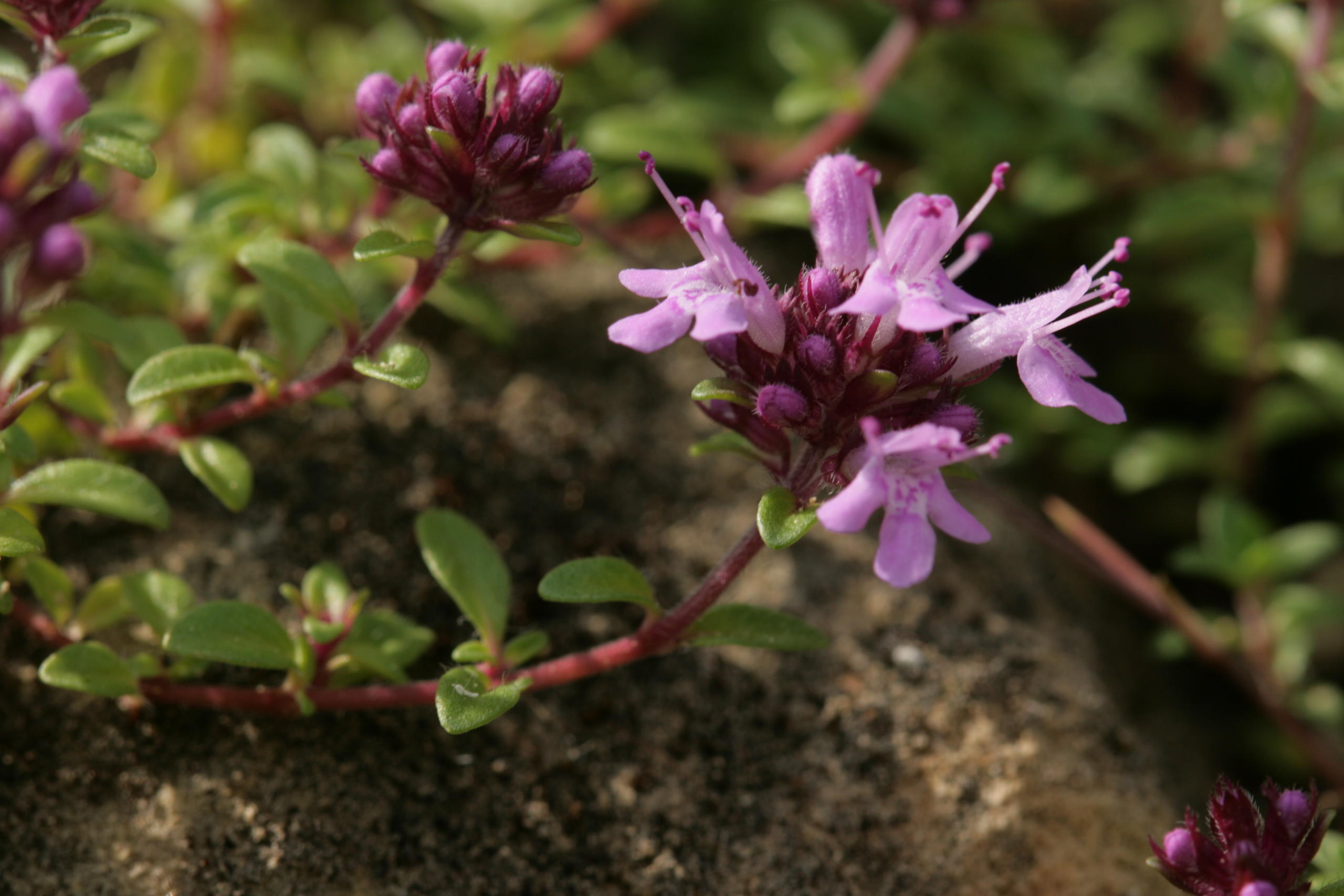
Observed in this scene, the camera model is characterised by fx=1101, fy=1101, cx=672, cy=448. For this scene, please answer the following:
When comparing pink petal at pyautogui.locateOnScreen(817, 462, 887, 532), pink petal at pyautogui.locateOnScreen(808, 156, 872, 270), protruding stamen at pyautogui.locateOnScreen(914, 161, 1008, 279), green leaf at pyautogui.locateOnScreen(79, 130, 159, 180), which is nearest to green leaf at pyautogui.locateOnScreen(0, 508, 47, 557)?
green leaf at pyautogui.locateOnScreen(79, 130, 159, 180)

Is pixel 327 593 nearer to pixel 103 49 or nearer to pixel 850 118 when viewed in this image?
pixel 103 49

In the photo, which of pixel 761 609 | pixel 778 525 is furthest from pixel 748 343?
pixel 761 609

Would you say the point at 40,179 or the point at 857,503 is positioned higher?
the point at 40,179

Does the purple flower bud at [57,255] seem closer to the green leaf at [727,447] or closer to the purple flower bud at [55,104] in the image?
the purple flower bud at [55,104]

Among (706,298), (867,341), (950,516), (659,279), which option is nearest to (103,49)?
(659,279)

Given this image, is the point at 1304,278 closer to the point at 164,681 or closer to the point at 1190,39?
the point at 1190,39

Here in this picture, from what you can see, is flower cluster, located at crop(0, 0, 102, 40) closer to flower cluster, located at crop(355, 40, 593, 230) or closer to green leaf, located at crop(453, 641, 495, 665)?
flower cluster, located at crop(355, 40, 593, 230)
